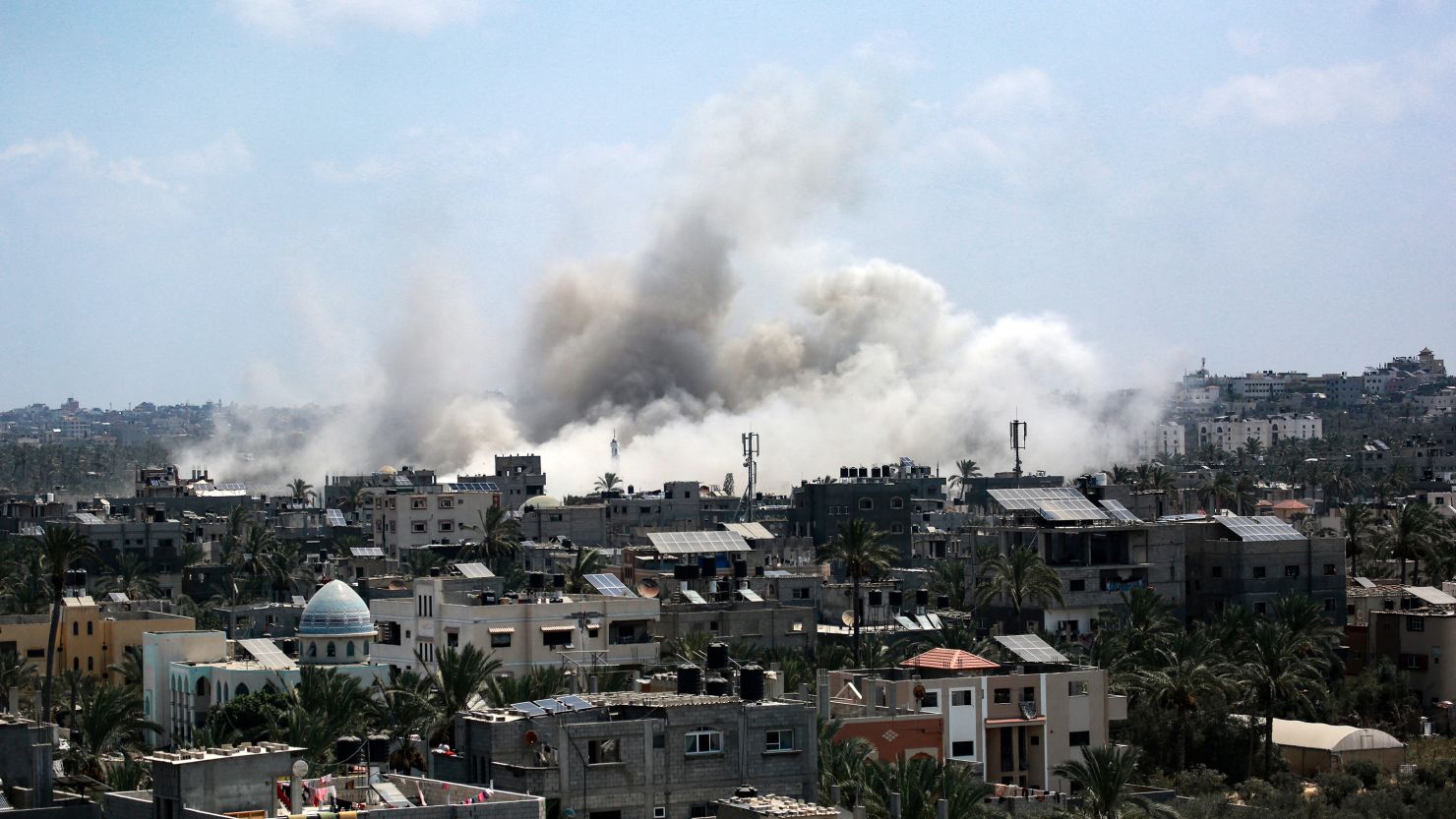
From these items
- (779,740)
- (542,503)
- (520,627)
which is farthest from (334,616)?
(542,503)

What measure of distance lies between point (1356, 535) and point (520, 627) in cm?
3619

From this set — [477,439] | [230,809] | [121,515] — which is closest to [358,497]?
[121,515]

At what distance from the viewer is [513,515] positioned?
115 metres

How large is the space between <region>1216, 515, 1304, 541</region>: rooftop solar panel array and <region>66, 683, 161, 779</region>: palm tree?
3296 centimetres

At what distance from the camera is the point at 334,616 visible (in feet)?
206

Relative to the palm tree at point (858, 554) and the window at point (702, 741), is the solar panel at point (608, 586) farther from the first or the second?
the window at point (702, 741)

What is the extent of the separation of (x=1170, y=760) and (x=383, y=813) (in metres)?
31.9

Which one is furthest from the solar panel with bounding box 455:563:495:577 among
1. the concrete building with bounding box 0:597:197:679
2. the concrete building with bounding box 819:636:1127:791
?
the concrete building with bounding box 819:636:1127:791

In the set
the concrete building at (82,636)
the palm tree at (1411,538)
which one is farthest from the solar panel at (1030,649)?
the palm tree at (1411,538)

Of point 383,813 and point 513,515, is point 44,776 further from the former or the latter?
point 513,515

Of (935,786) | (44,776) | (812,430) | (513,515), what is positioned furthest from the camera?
(812,430)

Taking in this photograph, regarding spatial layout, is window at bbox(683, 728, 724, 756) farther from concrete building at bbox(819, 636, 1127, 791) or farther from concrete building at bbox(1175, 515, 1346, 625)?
concrete building at bbox(1175, 515, 1346, 625)

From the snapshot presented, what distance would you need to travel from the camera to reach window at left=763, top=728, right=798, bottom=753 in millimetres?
37281

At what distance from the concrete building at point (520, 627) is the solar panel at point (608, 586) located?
742 mm
